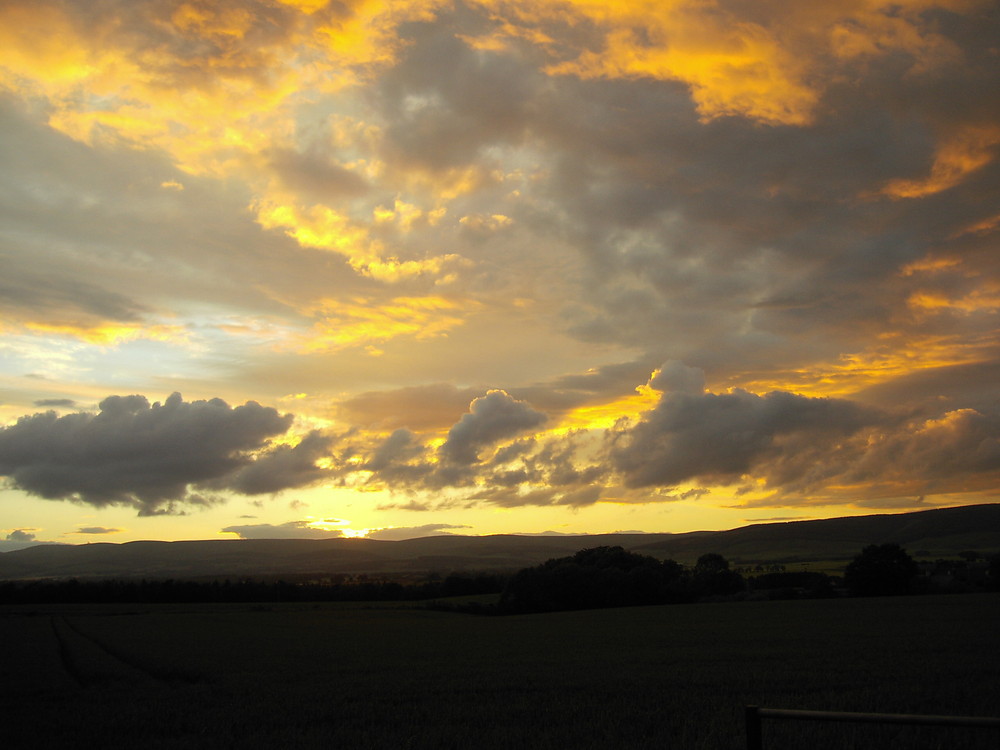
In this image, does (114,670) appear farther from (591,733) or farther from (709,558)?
(709,558)

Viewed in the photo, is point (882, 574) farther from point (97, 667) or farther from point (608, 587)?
point (97, 667)

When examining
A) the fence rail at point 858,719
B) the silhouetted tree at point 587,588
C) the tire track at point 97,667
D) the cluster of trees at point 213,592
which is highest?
the fence rail at point 858,719

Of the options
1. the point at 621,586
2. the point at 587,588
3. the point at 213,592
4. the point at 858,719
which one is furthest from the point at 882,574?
the point at 213,592

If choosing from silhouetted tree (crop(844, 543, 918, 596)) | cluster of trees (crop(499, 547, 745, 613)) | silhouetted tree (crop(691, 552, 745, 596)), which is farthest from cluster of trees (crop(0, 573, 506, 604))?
silhouetted tree (crop(844, 543, 918, 596))

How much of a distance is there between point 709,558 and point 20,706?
12506 centimetres

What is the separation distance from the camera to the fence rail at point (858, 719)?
6.59m

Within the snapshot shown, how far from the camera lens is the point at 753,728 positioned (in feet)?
25.8

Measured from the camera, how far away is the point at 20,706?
72.2 ft

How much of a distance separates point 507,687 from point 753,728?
17.9 m

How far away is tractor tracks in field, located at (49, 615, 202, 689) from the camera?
93.9 ft

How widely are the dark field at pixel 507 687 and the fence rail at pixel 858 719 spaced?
7.43 meters

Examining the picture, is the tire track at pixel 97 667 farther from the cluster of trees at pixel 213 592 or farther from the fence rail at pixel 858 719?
the cluster of trees at pixel 213 592

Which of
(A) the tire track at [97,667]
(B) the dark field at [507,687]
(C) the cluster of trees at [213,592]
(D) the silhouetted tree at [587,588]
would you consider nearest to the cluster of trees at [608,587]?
→ (D) the silhouetted tree at [587,588]

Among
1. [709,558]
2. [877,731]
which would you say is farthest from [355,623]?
[709,558]
